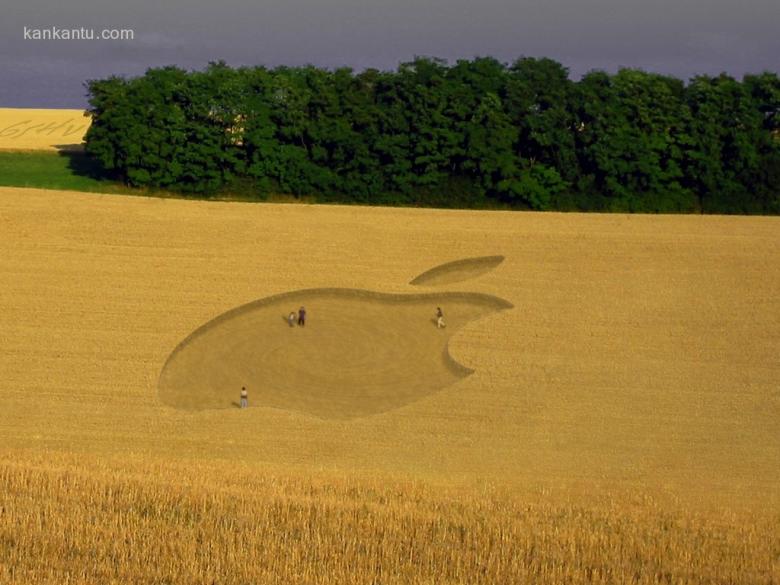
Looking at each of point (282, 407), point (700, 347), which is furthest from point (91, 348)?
point (700, 347)

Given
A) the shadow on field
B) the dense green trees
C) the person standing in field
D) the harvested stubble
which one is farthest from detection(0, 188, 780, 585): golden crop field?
the shadow on field

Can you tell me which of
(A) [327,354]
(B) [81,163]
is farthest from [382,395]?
(B) [81,163]

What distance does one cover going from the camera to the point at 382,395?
3956cm

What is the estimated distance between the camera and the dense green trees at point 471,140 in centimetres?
6238

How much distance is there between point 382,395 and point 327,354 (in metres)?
3.94

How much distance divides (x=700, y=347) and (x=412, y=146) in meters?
25.9

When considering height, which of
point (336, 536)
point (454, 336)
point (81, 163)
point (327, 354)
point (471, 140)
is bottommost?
point (327, 354)

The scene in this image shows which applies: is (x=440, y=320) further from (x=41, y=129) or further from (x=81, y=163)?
(x=41, y=129)

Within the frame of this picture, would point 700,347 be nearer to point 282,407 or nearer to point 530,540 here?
point 282,407

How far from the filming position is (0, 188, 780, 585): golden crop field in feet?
62.3

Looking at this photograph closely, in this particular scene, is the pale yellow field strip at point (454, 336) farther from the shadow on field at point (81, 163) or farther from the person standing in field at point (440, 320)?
the shadow on field at point (81, 163)

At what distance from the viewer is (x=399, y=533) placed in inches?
781

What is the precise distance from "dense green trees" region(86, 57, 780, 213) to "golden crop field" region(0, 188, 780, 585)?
14.5 ft

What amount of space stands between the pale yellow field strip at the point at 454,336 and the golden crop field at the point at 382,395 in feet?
0.45
